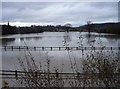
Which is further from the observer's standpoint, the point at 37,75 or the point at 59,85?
the point at 59,85

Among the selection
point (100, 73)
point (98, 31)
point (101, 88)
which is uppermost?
point (98, 31)

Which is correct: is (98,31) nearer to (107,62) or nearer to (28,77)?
(107,62)

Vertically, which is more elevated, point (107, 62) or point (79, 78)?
point (107, 62)

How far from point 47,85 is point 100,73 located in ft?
1.53

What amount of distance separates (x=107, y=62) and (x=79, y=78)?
0.31 meters

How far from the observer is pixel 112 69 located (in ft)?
7.57

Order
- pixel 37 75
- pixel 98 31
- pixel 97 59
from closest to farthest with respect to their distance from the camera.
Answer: pixel 37 75, pixel 97 59, pixel 98 31

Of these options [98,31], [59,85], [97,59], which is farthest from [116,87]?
[98,31]

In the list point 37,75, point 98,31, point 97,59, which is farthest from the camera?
point 98,31

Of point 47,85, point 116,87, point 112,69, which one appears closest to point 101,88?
point 116,87

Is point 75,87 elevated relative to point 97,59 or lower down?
lower down

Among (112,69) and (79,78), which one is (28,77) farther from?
(112,69)

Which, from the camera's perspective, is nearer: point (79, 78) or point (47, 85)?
point (47, 85)

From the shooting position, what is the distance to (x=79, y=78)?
8.15 ft
